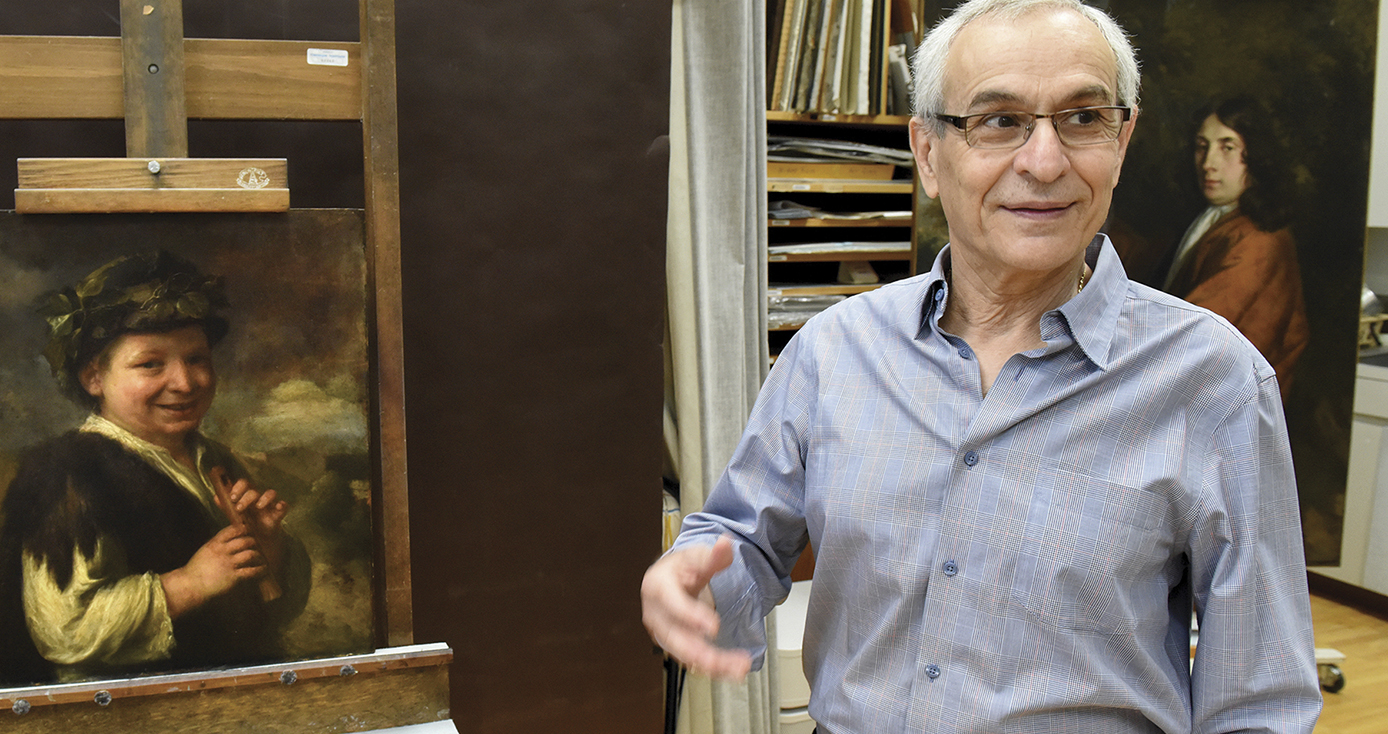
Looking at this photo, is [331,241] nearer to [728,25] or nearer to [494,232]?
[494,232]

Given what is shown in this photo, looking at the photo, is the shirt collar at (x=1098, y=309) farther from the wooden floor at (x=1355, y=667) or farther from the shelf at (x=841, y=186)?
the wooden floor at (x=1355, y=667)

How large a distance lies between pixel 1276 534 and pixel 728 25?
1.67m

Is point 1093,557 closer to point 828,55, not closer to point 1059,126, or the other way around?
point 1059,126

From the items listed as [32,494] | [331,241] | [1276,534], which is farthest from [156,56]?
[1276,534]

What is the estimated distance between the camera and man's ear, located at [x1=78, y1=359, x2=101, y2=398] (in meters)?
1.49

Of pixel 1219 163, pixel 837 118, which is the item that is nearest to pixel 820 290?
pixel 837 118

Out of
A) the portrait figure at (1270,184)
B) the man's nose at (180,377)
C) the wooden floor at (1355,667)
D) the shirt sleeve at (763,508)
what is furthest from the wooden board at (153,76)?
the wooden floor at (1355,667)

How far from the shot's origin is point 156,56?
1.52m

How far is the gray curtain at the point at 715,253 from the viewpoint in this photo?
2.39 meters

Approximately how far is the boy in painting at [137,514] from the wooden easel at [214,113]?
0.24 feet

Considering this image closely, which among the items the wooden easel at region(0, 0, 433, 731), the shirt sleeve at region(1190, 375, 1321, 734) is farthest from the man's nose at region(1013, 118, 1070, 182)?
the wooden easel at region(0, 0, 433, 731)

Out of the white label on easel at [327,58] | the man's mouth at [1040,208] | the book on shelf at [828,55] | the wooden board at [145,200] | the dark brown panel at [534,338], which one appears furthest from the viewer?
the book on shelf at [828,55]

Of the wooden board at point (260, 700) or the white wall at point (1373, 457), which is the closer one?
the wooden board at point (260, 700)

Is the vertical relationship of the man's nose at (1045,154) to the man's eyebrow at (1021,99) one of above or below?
below
